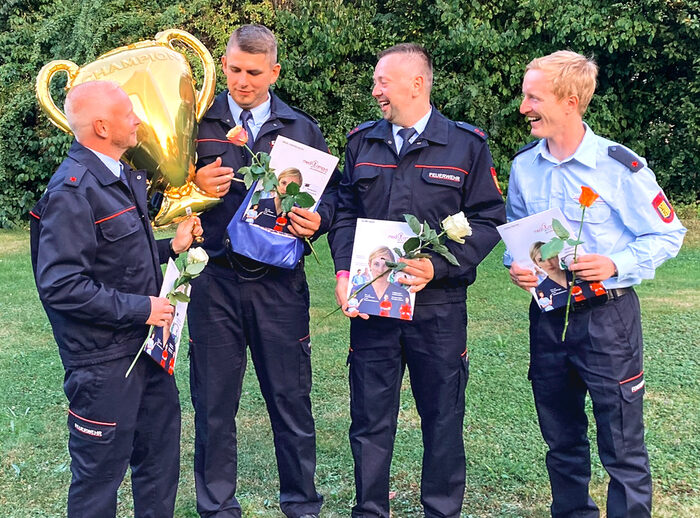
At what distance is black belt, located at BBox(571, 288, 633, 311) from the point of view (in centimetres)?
291

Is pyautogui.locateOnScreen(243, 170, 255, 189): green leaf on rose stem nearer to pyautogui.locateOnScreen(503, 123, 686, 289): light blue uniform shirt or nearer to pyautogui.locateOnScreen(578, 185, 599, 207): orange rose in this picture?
pyautogui.locateOnScreen(503, 123, 686, 289): light blue uniform shirt

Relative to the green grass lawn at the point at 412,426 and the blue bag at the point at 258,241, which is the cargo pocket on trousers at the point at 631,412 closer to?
the green grass lawn at the point at 412,426

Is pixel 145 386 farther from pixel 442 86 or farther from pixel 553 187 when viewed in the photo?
pixel 442 86

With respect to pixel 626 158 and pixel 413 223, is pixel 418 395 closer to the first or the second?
pixel 413 223

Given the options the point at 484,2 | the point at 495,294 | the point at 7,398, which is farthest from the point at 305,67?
the point at 7,398

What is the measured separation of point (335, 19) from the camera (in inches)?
423

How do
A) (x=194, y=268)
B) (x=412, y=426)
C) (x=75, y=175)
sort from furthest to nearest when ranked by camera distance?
(x=412, y=426) → (x=194, y=268) → (x=75, y=175)

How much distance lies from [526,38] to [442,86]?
4.18ft

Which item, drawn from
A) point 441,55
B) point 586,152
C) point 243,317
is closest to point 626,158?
point 586,152

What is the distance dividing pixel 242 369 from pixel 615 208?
172 cm

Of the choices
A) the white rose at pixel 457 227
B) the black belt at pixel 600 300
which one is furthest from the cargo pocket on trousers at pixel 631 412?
the white rose at pixel 457 227

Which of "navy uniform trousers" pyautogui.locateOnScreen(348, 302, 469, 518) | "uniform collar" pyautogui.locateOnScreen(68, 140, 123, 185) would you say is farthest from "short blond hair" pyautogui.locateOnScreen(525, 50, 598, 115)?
"uniform collar" pyautogui.locateOnScreen(68, 140, 123, 185)

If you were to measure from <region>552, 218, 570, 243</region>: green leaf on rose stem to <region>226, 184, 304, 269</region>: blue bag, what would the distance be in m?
1.10

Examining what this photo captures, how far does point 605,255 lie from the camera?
291 cm
